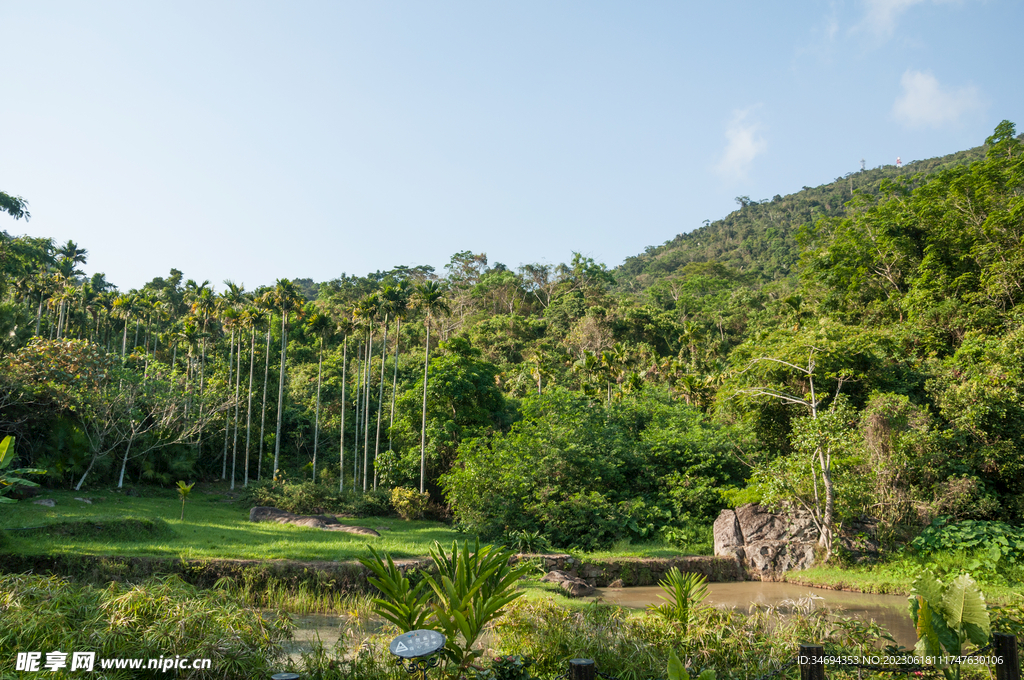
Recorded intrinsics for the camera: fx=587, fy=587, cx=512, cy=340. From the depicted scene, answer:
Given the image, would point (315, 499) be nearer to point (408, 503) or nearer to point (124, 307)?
point (408, 503)

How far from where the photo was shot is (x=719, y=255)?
8106 centimetres

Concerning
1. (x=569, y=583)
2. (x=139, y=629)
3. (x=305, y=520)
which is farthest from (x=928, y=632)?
(x=305, y=520)

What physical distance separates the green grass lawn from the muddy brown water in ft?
16.2

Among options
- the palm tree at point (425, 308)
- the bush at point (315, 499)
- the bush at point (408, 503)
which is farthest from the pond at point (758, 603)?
the palm tree at point (425, 308)

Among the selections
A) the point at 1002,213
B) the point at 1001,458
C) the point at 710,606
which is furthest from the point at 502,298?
the point at 710,606

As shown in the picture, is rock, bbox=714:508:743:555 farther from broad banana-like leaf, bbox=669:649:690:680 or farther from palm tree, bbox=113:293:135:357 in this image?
palm tree, bbox=113:293:135:357

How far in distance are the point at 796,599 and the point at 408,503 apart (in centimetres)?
1585

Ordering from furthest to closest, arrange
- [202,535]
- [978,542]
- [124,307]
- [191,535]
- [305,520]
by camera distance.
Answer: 1. [124,307]
2. [305,520]
3. [202,535]
4. [191,535]
5. [978,542]

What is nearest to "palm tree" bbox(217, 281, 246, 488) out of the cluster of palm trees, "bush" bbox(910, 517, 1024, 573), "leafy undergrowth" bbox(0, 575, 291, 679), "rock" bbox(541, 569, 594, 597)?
the cluster of palm trees

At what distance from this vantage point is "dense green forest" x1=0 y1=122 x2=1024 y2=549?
15703mm

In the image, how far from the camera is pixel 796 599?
12297mm

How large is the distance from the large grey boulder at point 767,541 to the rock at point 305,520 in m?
10.3

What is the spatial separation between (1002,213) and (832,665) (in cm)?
2159

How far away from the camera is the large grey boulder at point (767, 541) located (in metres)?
15.4
